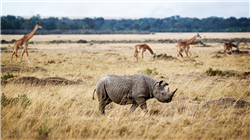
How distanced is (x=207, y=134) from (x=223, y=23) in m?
159

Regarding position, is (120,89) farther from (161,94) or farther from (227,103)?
(227,103)

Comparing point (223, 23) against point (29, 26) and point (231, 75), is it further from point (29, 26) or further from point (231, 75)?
point (231, 75)

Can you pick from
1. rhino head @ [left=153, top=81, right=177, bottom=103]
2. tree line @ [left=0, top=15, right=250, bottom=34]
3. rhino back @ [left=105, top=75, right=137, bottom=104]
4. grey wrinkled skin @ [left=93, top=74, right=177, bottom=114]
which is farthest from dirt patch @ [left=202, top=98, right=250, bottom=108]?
tree line @ [left=0, top=15, right=250, bottom=34]

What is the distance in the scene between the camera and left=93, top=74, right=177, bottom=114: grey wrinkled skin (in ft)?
19.8

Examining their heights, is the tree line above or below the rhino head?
above

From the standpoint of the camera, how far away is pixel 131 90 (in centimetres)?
617

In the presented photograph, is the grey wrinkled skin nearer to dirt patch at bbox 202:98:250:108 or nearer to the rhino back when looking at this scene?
the rhino back

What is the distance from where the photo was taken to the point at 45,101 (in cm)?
720

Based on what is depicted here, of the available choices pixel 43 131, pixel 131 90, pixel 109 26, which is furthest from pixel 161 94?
pixel 109 26

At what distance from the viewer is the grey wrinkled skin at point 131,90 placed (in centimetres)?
604

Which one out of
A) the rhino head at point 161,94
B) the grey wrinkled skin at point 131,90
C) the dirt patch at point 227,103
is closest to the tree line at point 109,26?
the grey wrinkled skin at point 131,90

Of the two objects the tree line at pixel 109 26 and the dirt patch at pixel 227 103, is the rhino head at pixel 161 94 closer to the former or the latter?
the dirt patch at pixel 227 103

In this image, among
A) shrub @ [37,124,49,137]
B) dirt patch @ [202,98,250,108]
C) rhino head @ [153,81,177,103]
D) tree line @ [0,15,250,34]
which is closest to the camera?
shrub @ [37,124,49,137]

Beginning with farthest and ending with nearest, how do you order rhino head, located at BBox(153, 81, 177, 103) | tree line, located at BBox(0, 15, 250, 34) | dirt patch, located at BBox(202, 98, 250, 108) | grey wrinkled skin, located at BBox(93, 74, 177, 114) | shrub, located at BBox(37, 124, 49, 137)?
1. tree line, located at BBox(0, 15, 250, 34)
2. dirt patch, located at BBox(202, 98, 250, 108)
3. grey wrinkled skin, located at BBox(93, 74, 177, 114)
4. rhino head, located at BBox(153, 81, 177, 103)
5. shrub, located at BBox(37, 124, 49, 137)
